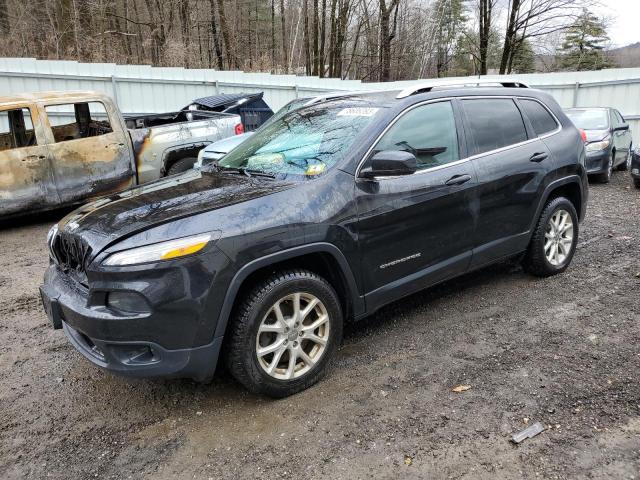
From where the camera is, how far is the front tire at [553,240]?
15.5 feet

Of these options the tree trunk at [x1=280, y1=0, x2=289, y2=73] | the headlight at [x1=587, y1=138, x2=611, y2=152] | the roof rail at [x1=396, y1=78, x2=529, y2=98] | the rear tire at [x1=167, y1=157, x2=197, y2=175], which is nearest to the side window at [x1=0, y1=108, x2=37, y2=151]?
the rear tire at [x1=167, y1=157, x2=197, y2=175]

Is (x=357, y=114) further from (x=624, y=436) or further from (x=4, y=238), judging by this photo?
(x=4, y=238)

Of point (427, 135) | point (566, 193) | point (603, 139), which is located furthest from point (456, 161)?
point (603, 139)

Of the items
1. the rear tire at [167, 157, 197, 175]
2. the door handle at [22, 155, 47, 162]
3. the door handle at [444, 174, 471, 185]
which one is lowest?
the rear tire at [167, 157, 197, 175]

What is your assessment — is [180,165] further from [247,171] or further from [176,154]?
[247,171]

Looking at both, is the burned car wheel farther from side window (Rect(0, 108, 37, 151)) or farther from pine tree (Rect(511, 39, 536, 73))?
pine tree (Rect(511, 39, 536, 73))

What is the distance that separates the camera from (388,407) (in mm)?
3025

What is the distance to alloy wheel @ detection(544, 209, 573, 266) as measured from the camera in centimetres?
482

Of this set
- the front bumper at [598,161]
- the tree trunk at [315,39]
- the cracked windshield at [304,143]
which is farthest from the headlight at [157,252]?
the tree trunk at [315,39]

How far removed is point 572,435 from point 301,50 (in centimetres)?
2922

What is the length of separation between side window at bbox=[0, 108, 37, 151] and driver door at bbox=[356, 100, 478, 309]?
19.3ft

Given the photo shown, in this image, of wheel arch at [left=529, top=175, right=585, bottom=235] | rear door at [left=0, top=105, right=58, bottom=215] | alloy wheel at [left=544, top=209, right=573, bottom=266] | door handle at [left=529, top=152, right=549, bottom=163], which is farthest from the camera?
rear door at [left=0, top=105, right=58, bottom=215]

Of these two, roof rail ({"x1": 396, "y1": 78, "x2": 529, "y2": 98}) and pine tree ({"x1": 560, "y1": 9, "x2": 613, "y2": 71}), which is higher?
pine tree ({"x1": 560, "y1": 9, "x2": 613, "y2": 71})

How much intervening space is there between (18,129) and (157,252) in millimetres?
5963
